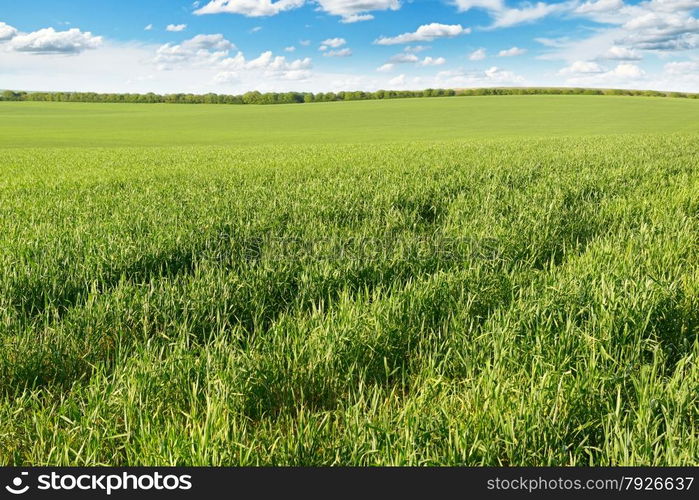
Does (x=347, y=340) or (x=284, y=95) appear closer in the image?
(x=347, y=340)

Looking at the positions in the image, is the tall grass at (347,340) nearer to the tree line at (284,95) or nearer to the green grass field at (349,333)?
the green grass field at (349,333)

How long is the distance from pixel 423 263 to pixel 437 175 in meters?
7.83

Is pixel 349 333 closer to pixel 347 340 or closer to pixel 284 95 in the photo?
pixel 347 340

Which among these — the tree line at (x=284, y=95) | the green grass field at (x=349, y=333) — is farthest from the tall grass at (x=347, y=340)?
the tree line at (x=284, y=95)

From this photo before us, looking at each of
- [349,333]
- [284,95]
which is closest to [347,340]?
[349,333]

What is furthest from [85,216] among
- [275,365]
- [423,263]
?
[275,365]

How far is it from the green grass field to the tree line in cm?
11374

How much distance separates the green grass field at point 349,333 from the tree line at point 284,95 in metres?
114

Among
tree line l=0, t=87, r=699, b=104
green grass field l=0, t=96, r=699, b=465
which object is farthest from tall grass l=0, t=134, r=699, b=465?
tree line l=0, t=87, r=699, b=104

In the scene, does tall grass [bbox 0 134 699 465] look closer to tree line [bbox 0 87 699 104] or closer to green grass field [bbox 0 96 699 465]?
green grass field [bbox 0 96 699 465]

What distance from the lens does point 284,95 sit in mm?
118812

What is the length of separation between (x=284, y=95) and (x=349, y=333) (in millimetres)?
121524

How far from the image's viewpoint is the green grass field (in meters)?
2.50

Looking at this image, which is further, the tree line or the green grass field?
the tree line
